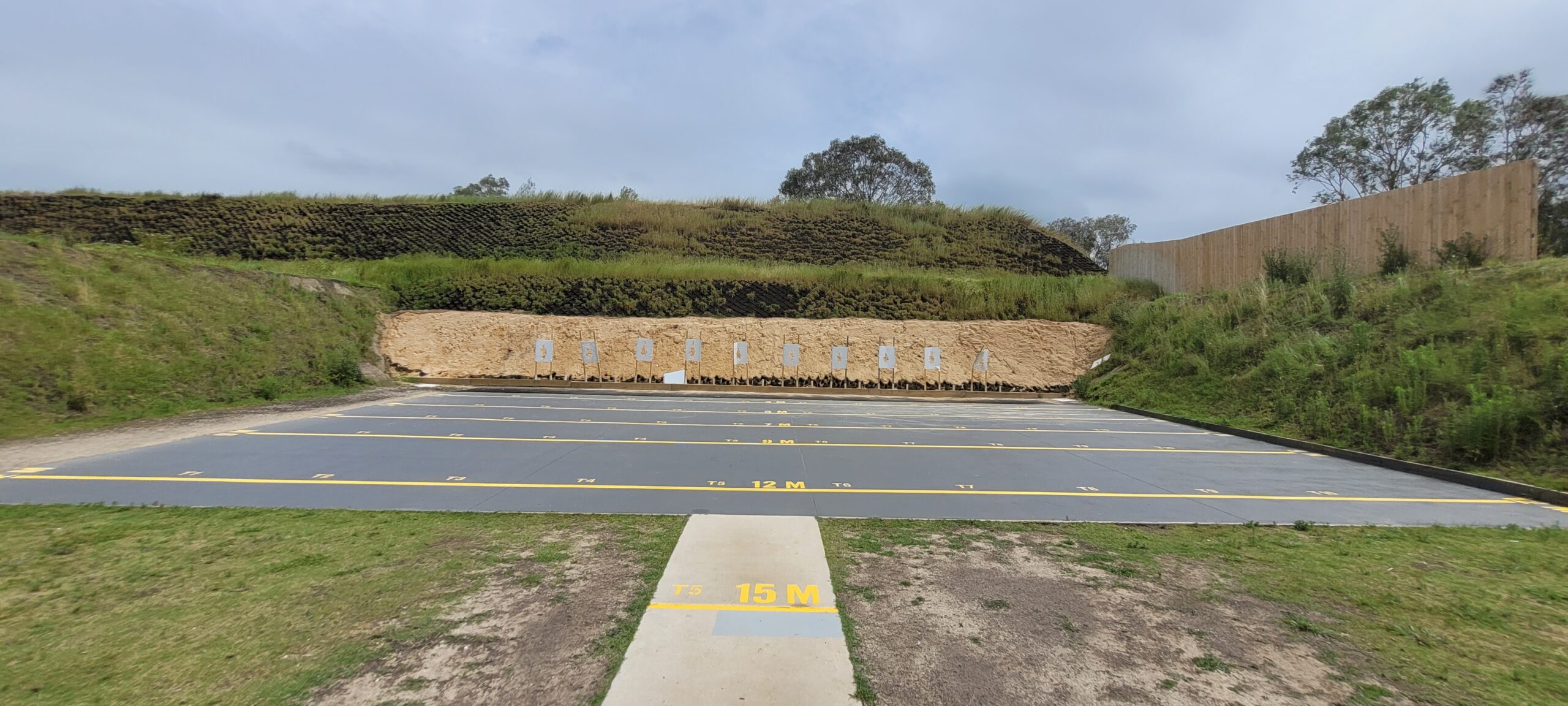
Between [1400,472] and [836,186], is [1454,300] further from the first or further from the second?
[836,186]

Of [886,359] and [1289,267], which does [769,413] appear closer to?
[886,359]

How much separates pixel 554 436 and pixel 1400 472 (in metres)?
13.1

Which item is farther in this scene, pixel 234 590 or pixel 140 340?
pixel 140 340

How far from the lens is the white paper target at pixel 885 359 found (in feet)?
75.4

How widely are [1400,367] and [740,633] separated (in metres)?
13.6

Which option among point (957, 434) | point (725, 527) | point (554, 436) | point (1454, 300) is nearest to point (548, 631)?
point (725, 527)

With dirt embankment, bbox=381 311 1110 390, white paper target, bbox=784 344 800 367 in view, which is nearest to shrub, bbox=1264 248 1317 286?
dirt embankment, bbox=381 311 1110 390

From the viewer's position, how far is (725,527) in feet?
18.3

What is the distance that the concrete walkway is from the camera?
296cm

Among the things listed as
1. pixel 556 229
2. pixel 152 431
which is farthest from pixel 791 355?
pixel 556 229

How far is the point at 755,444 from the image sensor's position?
10430 mm

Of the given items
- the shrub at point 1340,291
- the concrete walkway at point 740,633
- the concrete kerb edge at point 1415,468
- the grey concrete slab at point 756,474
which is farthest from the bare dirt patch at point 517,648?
the shrub at point 1340,291

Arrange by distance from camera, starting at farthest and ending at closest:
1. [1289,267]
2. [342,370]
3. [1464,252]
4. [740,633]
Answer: [1289,267] < [342,370] < [1464,252] < [740,633]

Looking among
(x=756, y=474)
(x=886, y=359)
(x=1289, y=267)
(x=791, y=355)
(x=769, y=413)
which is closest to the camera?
(x=756, y=474)
